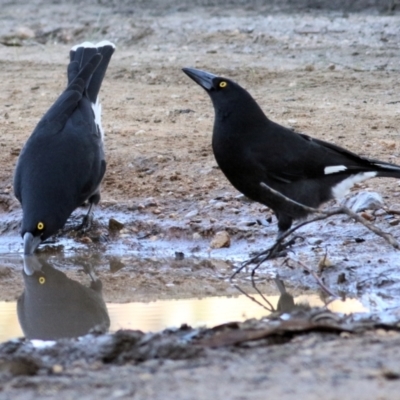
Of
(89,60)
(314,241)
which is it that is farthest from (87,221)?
(89,60)

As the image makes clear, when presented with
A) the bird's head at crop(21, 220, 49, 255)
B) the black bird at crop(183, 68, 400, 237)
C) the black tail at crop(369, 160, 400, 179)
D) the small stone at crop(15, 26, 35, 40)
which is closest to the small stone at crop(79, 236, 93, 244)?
the bird's head at crop(21, 220, 49, 255)

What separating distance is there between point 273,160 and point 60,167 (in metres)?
1.67

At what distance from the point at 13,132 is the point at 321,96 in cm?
309

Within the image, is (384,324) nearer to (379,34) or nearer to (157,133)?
(157,133)

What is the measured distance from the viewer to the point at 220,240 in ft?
23.7

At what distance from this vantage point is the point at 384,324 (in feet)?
15.0

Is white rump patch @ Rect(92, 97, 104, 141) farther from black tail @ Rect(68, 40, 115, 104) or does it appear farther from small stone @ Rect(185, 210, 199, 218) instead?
small stone @ Rect(185, 210, 199, 218)

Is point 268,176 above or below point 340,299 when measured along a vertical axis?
above

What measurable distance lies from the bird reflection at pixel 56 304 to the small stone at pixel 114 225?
0.65 metres

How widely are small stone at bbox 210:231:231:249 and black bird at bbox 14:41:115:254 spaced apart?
103cm

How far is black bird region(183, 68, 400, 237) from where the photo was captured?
659 cm

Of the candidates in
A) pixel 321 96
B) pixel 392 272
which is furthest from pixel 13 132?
pixel 392 272

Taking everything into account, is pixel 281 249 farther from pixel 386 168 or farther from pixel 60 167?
pixel 60 167

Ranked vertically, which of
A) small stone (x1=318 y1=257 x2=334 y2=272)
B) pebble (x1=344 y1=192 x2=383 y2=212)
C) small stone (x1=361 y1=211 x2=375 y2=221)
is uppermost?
pebble (x1=344 y1=192 x2=383 y2=212)
